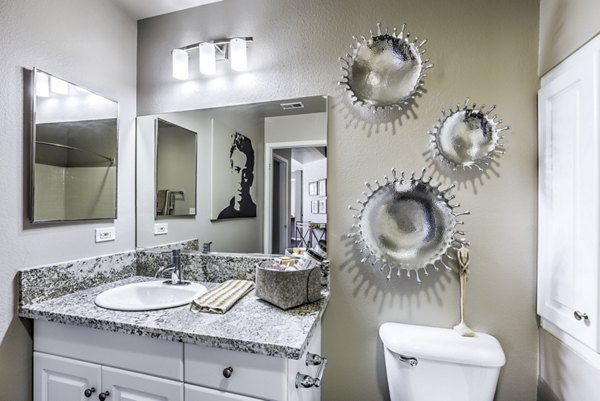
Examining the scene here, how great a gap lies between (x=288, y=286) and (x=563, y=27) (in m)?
1.51

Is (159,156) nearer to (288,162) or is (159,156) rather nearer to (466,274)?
(288,162)

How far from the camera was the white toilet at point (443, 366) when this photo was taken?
113 cm

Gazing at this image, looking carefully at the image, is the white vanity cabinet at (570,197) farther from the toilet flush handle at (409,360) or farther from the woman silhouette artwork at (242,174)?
the woman silhouette artwork at (242,174)

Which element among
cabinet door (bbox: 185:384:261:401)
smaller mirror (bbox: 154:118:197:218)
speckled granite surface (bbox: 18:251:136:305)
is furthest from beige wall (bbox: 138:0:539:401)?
speckled granite surface (bbox: 18:251:136:305)

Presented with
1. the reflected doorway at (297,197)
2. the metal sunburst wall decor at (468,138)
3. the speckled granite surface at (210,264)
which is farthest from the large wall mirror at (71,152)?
the metal sunburst wall decor at (468,138)

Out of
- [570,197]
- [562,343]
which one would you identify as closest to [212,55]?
[570,197]

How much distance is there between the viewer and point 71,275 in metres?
1.44

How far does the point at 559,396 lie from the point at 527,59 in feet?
4.68

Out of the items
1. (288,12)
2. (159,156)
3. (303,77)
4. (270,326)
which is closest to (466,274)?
(270,326)

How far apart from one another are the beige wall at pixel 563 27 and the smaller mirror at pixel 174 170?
1793 millimetres

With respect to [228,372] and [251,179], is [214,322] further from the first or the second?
[251,179]

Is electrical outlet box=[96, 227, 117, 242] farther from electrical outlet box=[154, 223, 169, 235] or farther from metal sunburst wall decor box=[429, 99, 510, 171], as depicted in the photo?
metal sunburst wall decor box=[429, 99, 510, 171]

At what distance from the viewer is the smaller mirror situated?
1.78 m

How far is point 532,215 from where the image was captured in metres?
1.29
